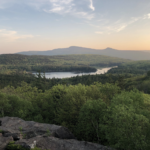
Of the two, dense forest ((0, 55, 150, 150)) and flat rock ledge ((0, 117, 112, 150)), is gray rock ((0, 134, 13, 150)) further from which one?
dense forest ((0, 55, 150, 150))

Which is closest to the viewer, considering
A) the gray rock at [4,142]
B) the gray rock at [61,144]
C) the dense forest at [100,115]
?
the gray rock at [4,142]

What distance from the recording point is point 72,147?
19.5 metres

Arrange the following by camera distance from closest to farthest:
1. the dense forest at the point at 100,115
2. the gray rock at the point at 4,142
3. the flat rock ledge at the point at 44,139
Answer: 1. the gray rock at the point at 4,142
2. the flat rock ledge at the point at 44,139
3. the dense forest at the point at 100,115

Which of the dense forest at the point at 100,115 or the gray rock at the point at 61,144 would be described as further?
the gray rock at the point at 61,144

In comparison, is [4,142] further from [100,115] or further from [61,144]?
[100,115]

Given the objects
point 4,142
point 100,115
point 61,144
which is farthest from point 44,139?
point 100,115

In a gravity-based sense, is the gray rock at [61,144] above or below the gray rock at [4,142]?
below

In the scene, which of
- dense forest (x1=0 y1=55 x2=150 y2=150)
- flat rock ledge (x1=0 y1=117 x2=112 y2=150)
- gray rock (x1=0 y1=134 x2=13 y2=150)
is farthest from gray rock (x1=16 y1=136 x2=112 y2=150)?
dense forest (x1=0 y1=55 x2=150 y2=150)

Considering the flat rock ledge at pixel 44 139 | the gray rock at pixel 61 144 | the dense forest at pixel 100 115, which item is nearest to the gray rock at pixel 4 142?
the flat rock ledge at pixel 44 139

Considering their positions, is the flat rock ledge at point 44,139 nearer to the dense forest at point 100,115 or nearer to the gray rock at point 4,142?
the gray rock at point 4,142

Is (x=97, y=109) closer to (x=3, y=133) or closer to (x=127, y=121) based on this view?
(x=127, y=121)

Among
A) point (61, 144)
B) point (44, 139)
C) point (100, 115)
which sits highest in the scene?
point (100, 115)

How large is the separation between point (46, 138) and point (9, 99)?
1159 inches

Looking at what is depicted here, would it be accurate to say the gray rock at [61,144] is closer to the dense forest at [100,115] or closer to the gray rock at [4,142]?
the gray rock at [4,142]
